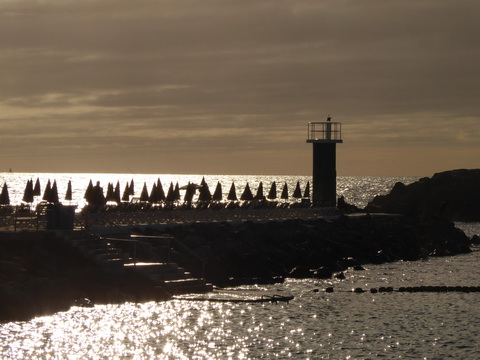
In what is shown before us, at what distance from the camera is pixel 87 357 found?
25281 mm

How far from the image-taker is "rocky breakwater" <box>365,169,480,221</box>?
382ft

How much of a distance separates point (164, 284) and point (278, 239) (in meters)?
14.3

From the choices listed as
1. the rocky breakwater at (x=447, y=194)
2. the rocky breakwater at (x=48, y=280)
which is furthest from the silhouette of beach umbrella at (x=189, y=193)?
the rocky breakwater at (x=447, y=194)

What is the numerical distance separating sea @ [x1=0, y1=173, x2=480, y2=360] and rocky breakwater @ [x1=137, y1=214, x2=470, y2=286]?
2.93 m

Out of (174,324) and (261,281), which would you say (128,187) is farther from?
(174,324)

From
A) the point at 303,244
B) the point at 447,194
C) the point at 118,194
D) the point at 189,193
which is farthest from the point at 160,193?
the point at 447,194

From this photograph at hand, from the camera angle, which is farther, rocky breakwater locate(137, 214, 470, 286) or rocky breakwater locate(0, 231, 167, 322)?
rocky breakwater locate(137, 214, 470, 286)

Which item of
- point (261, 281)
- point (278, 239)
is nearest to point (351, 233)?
point (278, 239)

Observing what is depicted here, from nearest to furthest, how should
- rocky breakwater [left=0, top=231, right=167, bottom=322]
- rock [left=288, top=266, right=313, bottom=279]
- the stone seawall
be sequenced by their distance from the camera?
rocky breakwater [left=0, top=231, right=167, bottom=322]
the stone seawall
rock [left=288, top=266, right=313, bottom=279]

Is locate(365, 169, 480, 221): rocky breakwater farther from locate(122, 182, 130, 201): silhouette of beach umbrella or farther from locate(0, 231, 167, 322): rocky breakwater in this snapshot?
locate(0, 231, 167, 322): rocky breakwater

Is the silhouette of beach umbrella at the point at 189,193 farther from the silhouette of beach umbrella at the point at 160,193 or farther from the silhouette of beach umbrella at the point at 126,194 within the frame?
the silhouette of beach umbrella at the point at 126,194

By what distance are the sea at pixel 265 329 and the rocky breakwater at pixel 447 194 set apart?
7923 centimetres

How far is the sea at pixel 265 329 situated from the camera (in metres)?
26.2

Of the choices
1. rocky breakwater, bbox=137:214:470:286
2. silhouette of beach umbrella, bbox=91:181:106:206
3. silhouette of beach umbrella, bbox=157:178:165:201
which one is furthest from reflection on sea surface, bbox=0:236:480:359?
silhouette of beach umbrella, bbox=157:178:165:201
